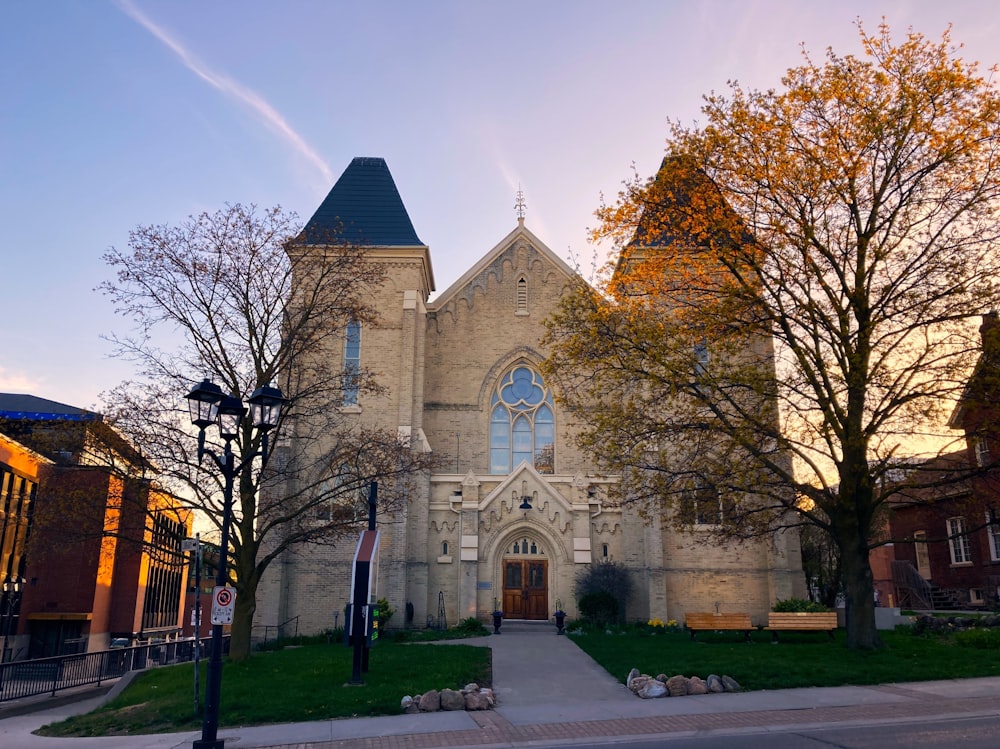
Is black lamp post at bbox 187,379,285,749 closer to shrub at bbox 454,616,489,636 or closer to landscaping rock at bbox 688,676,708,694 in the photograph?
landscaping rock at bbox 688,676,708,694

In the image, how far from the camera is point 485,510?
1036 inches

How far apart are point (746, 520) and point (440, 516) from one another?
11.3m

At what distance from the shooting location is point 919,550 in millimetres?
38156

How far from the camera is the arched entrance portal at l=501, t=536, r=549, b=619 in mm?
26344

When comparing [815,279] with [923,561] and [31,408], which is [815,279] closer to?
[923,561]

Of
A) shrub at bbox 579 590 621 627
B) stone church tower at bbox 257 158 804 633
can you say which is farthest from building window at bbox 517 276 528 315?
shrub at bbox 579 590 621 627

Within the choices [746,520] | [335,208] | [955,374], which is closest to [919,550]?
[746,520]

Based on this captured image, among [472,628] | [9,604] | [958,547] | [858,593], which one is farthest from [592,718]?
[958,547]

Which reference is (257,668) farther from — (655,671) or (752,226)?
(752,226)

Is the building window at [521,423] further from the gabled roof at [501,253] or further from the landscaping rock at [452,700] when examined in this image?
the landscaping rock at [452,700]

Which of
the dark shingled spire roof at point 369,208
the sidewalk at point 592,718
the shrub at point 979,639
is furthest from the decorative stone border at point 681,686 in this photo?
the dark shingled spire roof at point 369,208

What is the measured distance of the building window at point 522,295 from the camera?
3031cm

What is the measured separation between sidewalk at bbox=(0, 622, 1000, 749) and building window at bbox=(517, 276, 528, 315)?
59.5ft

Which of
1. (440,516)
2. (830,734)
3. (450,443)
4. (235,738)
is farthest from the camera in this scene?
(450,443)
